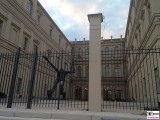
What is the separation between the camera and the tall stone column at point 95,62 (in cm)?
732

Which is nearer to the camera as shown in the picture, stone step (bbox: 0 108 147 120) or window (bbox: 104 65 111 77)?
stone step (bbox: 0 108 147 120)

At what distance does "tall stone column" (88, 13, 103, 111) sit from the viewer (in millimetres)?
7324

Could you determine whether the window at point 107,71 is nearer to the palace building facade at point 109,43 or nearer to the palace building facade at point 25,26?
the palace building facade at point 109,43

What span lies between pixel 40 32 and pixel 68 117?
68.9 feet

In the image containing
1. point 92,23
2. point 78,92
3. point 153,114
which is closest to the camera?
point 153,114

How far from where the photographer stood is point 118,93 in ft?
113

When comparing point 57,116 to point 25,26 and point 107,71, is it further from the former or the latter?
point 107,71

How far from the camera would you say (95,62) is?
7.67 meters

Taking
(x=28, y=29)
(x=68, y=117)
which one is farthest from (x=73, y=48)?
(x=68, y=117)

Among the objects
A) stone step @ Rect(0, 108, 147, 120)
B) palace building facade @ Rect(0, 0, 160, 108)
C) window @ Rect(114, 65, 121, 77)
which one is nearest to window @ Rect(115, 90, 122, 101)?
palace building facade @ Rect(0, 0, 160, 108)

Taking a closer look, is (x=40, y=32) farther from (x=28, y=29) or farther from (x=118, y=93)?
(x=118, y=93)

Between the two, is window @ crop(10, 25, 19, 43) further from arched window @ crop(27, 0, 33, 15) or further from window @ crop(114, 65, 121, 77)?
window @ crop(114, 65, 121, 77)

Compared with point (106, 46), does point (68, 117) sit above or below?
below

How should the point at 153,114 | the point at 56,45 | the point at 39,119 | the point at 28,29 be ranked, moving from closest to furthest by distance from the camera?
the point at 153,114, the point at 39,119, the point at 28,29, the point at 56,45
